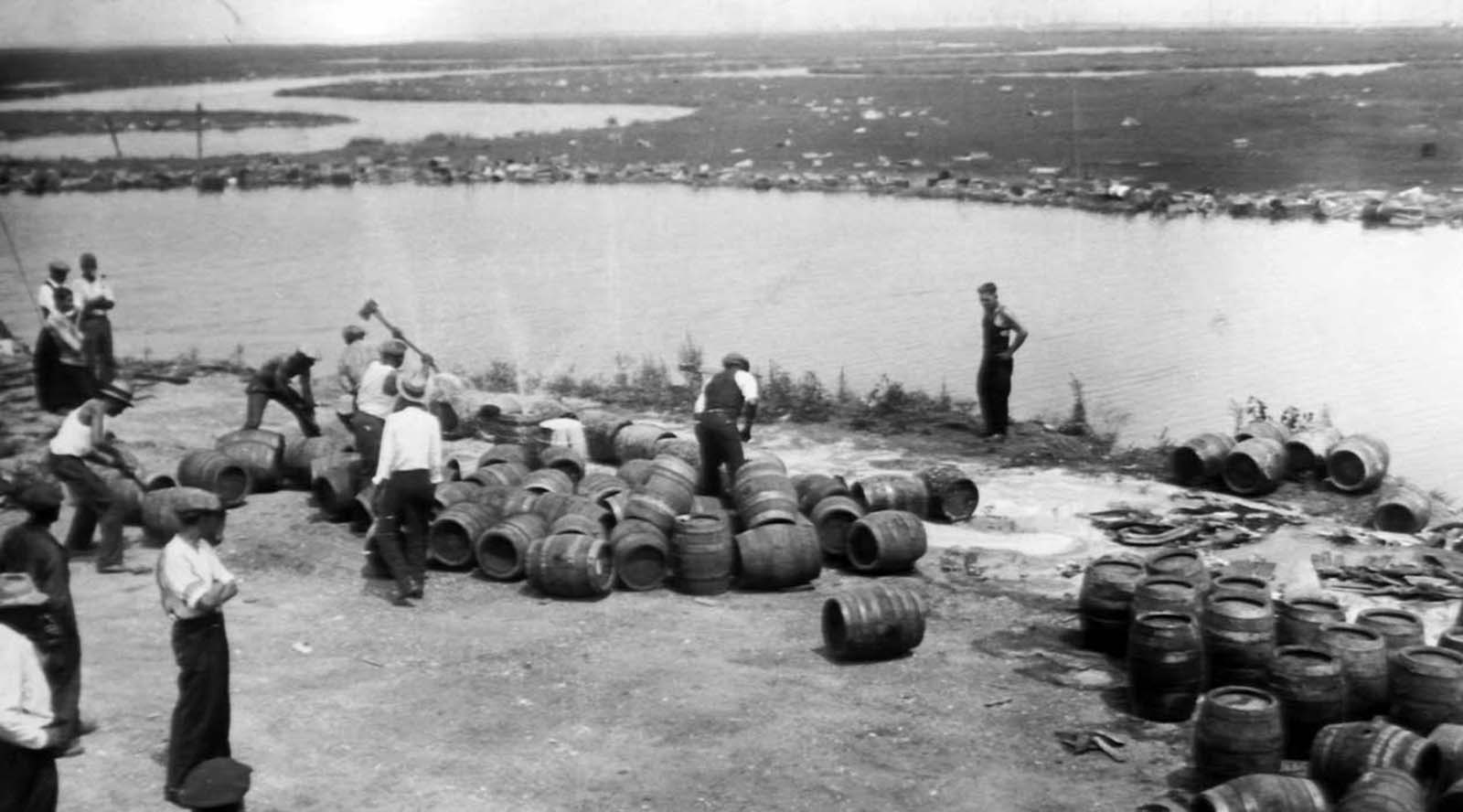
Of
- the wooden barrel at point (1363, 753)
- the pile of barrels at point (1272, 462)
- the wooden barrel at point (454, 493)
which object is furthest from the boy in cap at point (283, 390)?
the wooden barrel at point (1363, 753)

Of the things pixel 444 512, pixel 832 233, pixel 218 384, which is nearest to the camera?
pixel 444 512

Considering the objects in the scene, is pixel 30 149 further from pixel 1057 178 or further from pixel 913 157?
pixel 1057 178

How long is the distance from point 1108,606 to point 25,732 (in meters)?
7.47

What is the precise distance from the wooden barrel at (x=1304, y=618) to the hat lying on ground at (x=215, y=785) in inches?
271

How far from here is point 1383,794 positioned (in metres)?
7.18

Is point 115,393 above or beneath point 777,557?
above

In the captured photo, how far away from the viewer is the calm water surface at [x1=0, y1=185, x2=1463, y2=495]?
22.0 metres

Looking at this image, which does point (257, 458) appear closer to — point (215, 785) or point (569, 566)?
point (569, 566)

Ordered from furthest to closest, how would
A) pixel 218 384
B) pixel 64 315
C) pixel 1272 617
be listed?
1. pixel 218 384
2. pixel 64 315
3. pixel 1272 617

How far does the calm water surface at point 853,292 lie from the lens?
2205cm

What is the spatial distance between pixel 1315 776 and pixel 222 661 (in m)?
6.23

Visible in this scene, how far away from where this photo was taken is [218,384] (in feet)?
66.1

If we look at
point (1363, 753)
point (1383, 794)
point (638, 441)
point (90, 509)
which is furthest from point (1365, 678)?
point (90, 509)

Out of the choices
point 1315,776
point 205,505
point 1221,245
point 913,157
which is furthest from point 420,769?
point 913,157
